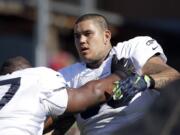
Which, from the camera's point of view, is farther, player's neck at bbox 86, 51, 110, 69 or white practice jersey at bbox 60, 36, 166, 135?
player's neck at bbox 86, 51, 110, 69

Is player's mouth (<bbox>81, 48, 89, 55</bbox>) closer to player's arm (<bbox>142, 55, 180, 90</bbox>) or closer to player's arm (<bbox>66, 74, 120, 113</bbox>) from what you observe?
player's arm (<bbox>142, 55, 180, 90</bbox>)

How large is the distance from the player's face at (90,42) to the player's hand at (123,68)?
0.40m

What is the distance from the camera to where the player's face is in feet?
25.9

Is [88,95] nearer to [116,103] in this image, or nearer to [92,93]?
[92,93]

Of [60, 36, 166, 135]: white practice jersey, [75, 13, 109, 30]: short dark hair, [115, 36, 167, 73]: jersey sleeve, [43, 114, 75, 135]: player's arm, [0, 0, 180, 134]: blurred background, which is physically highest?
[75, 13, 109, 30]: short dark hair

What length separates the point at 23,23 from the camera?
21.2m

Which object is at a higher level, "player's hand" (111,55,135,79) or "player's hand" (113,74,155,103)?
"player's hand" (111,55,135,79)

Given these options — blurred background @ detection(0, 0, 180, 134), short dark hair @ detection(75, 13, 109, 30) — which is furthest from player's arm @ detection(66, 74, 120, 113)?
blurred background @ detection(0, 0, 180, 134)

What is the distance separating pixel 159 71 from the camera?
7.47 meters

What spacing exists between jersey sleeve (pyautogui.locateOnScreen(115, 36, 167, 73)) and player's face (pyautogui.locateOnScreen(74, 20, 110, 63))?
17 cm

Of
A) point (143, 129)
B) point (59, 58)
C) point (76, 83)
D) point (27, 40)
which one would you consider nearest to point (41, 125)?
point (76, 83)

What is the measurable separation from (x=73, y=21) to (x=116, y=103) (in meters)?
13.0

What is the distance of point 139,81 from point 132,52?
582 mm

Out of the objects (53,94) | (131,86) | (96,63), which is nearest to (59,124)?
(96,63)
